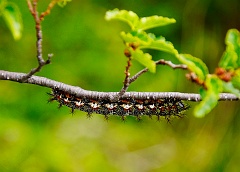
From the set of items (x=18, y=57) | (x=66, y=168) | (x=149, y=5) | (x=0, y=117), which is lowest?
(x=66, y=168)

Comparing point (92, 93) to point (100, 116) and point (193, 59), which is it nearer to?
point (193, 59)

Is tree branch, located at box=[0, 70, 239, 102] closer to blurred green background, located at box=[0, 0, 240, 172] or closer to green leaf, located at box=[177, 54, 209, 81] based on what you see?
green leaf, located at box=[177, 54, 209, 81]

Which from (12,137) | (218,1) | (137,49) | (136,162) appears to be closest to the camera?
(137,49)

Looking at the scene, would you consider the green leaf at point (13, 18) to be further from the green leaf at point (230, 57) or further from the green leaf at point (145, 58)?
the green leaf at point (230, 57)

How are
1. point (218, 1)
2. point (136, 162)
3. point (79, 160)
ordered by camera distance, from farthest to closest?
point (218, 1)
point (136, 162)
point (79, 160)

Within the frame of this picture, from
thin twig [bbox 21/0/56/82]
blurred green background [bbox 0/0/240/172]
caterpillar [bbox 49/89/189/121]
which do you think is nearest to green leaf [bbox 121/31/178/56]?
thin twig [bbox 21/0/56/82]

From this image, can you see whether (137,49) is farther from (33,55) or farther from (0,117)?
(33,55)

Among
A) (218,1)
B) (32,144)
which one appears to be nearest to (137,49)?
(32,144)
